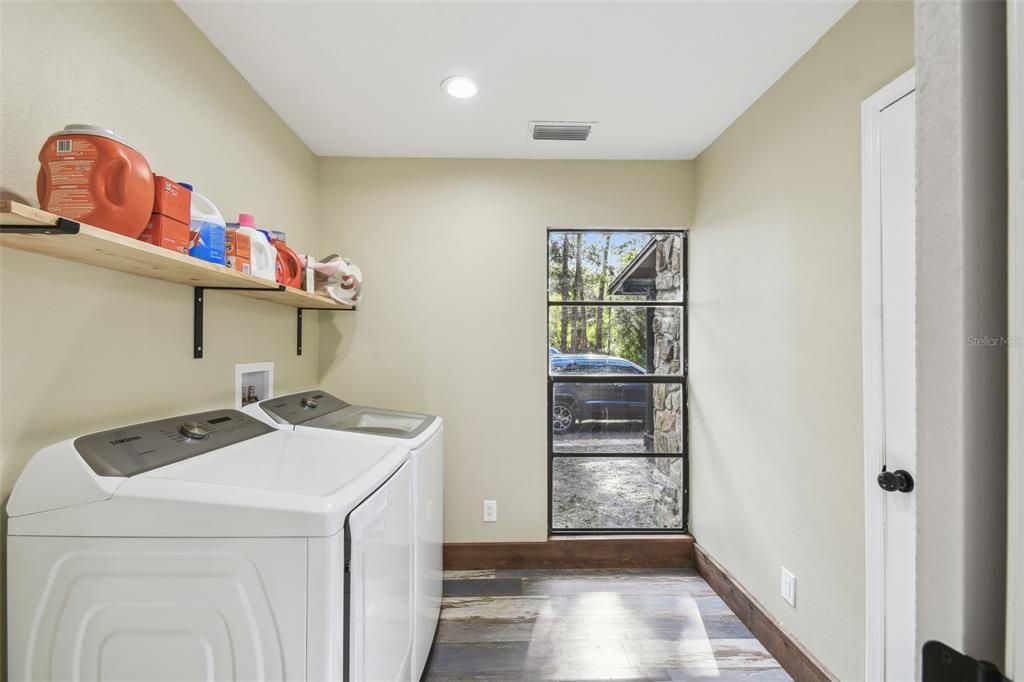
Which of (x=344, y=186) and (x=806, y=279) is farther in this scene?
(x=344, y=186)

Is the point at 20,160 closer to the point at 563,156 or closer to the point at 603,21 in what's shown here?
the point at 603,21

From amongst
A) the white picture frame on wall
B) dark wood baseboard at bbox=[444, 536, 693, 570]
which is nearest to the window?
dark wood baseboard at bbox=[444, 536, 693, 570]

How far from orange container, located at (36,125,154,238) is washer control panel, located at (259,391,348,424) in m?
1.02

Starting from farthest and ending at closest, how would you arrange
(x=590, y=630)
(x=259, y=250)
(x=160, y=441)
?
(x=590, y=630)
(x=259, y=250)
(x=160, y=441)

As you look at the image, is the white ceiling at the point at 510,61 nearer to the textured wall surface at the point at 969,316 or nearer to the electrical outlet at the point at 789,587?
the textured wall surface at the point at 969,316

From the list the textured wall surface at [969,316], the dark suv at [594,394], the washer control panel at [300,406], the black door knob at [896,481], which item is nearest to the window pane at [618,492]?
the dark suv at [594,394]

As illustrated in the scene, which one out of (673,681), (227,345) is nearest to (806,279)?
(673,681)

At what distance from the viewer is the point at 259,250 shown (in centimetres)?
157

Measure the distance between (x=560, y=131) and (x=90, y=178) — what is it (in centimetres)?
193

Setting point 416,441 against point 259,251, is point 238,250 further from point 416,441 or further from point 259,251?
point 416,441

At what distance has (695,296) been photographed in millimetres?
2707

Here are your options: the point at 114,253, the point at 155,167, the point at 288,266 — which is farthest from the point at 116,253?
the point at 288,266

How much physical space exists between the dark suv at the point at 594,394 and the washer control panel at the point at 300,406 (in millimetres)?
1221

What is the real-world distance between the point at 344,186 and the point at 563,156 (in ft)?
4.14
